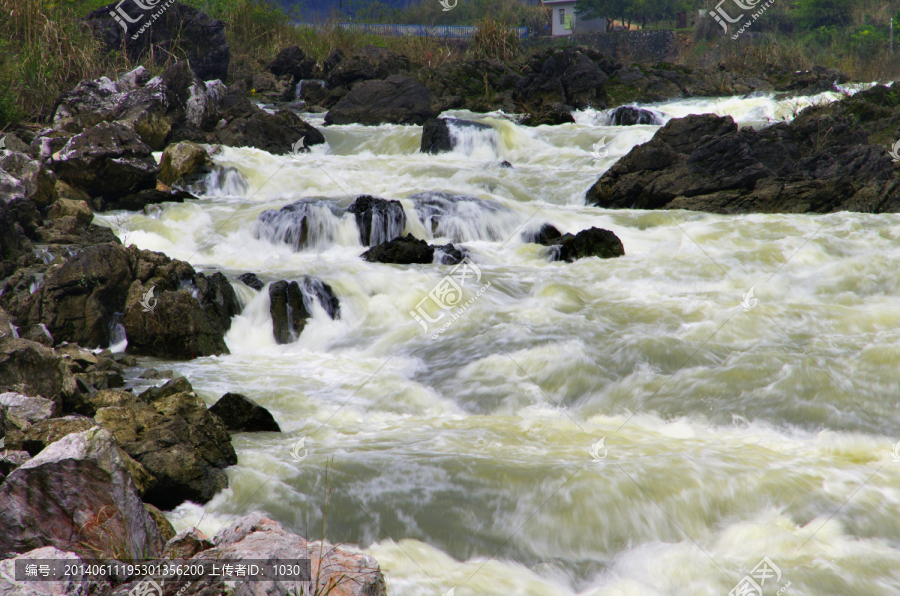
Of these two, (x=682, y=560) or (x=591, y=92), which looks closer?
(x=682, y=560)

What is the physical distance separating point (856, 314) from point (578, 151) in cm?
951

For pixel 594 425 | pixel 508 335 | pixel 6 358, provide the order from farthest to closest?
1. pixel 508 335
2. pixel 594 425
3. pixel 6 358

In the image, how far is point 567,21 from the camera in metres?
48.8

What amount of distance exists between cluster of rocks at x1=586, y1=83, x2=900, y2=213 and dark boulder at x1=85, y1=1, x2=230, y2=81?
13954 millimetres

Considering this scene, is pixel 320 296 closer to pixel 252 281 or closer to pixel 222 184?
pixel 252 281

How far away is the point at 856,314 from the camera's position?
23.5 feet

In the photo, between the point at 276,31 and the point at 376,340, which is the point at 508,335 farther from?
the point at 276,31

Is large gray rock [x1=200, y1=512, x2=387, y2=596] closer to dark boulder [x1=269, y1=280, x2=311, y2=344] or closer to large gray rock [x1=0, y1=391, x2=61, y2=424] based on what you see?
large gray rock [x1=0, y1=391, x2=61, y2=424]

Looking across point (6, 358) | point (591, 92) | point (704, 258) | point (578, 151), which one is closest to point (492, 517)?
point (6, 358)
